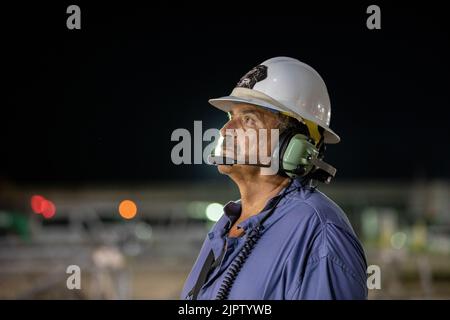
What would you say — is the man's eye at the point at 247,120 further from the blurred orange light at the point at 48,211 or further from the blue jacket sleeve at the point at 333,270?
the blurred orange light at the point at 48,211

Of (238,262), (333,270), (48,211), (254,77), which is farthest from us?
(48,211)

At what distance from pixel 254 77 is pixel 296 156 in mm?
467

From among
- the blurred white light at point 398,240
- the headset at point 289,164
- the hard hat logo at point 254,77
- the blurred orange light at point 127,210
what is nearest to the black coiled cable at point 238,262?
the headset at point 289,164

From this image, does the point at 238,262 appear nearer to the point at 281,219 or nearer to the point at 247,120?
the point at 281,219

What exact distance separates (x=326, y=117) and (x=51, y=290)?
6496 millimetres

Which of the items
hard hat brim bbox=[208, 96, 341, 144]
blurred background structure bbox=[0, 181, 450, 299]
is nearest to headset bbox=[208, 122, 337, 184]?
hard hat brim bbox=[208, 96, 341, 144]

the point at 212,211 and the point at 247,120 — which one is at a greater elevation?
the point at 247,120

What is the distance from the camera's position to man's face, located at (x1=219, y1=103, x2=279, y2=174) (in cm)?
296

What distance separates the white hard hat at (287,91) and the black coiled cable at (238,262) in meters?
0.56

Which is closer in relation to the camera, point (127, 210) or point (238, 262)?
point (238, 262)

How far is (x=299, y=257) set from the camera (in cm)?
254

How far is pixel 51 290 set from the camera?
878cm

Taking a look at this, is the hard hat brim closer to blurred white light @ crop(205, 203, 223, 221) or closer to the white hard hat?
the white hard hat

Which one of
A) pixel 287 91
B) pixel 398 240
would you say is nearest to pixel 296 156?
pixel 287 91
